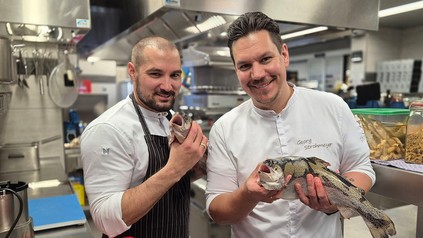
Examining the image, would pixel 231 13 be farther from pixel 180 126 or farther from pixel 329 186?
pixel 329 186

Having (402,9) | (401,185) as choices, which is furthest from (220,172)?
(402,9)

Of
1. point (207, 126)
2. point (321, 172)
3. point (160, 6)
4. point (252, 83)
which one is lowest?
point (207, 126)

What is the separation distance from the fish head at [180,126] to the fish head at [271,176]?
33 centimetres

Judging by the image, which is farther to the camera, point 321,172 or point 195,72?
point 195,72

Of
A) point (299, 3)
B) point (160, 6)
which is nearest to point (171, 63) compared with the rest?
point (160, 6)

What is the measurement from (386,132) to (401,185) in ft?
0.94

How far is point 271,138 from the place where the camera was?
132 cm

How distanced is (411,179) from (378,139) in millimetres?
314

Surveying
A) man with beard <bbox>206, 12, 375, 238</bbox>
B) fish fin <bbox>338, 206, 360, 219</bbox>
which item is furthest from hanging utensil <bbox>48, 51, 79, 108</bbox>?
fish fin <bbox>338, 206, 360, 219</bbox>

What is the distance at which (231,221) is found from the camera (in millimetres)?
1257

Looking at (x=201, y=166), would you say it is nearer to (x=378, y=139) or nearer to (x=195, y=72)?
(x=378, y=139)

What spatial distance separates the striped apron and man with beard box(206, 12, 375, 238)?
202 millimetres

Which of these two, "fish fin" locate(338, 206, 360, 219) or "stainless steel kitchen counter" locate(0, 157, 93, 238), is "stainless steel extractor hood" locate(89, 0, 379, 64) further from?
"fish fin" locate(338, 206, 360, 219)

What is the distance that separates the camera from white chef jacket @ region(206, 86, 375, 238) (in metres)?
1.27
